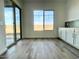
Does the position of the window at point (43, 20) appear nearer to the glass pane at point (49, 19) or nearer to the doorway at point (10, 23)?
the glass pane at point (49, 19)

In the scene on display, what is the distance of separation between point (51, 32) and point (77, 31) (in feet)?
16.2

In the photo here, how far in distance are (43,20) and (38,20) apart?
383 millimetres

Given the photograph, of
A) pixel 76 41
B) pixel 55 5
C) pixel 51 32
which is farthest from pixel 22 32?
pixel 76 41

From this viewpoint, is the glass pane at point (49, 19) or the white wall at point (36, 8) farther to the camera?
the glass pane at point (49, 19)

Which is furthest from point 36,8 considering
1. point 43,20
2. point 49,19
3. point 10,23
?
point 10,23

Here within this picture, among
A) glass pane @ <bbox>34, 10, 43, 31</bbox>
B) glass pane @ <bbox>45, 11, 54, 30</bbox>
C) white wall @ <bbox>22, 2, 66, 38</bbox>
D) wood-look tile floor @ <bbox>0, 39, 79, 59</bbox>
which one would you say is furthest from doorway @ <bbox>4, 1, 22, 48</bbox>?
glass pane @ <bbox>45, 11, 54, 30</bbox>

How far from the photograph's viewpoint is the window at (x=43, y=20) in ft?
34.7

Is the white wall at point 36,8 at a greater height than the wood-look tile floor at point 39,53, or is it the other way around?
the white wall at point 36,8

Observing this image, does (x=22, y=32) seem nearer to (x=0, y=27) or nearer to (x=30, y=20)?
(x=30, y=20)

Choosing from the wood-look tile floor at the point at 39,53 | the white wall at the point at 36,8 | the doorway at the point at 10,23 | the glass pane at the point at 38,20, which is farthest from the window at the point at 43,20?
the wood-look tile floor at the point at 39,53

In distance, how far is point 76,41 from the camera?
18.5ft

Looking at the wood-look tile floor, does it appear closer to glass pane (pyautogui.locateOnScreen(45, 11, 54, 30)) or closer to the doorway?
the doorway

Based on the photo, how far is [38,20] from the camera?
34.9ft

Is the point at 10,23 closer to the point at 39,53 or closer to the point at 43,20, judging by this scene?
the point at 39,53
